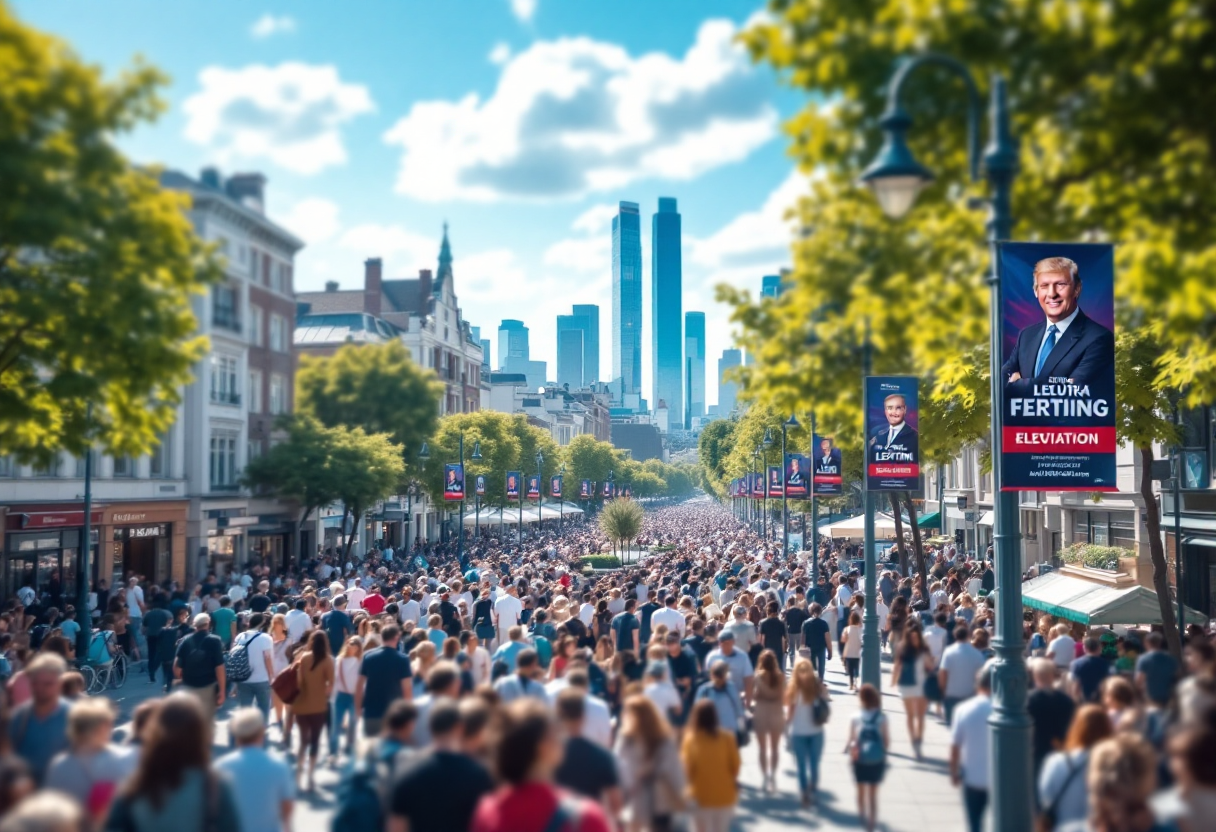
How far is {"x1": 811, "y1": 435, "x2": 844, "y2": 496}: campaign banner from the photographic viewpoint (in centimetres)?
2564

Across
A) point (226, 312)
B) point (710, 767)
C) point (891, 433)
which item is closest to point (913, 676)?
point (891, 433)

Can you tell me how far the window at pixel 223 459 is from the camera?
35.7 metres

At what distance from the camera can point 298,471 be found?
37688mm

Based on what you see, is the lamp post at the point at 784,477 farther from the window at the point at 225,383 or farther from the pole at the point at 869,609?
the window at the point at 225,383

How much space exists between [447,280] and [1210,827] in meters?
79.3

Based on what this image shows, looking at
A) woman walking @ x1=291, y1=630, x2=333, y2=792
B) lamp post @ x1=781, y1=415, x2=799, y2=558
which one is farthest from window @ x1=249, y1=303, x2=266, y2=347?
woman walking @ x1=291, y1=630, x2=333, y2=792

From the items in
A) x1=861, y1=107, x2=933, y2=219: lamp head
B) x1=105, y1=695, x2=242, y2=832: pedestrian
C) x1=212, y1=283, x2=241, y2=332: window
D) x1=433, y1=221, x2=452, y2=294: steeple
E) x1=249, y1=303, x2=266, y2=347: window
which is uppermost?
x1=433, y1=221, x2=452, y2=294: steeple

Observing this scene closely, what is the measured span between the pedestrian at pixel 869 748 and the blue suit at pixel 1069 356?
125 inches

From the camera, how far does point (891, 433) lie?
17234 mm

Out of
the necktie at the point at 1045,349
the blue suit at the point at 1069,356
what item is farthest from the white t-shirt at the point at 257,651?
the necktie at the point at 1045,349

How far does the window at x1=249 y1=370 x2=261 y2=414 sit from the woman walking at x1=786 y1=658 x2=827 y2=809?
25.7 metres

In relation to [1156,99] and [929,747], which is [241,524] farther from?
[1156,99]

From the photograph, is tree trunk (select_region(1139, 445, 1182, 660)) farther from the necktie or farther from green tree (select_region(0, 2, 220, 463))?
green tree (select_region(0, 2, 220, 463))

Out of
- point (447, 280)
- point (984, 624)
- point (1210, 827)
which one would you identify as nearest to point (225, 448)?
point (984, 624)
